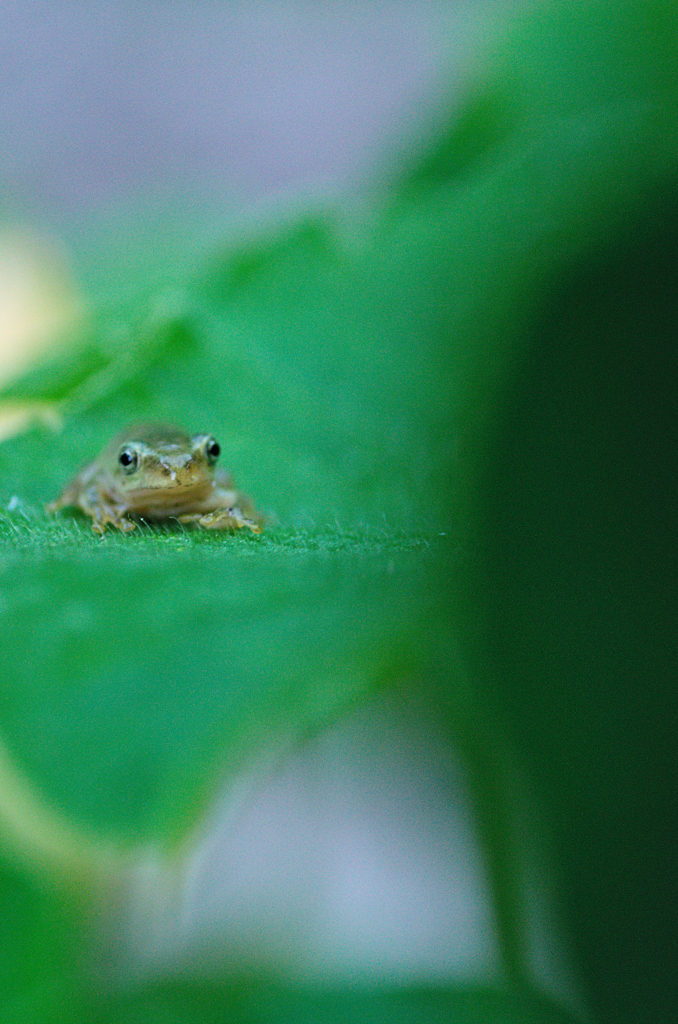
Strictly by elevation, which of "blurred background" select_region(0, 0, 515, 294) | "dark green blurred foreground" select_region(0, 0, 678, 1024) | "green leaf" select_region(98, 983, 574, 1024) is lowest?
"green leaf" select_region(98, 983, 574, 1024)

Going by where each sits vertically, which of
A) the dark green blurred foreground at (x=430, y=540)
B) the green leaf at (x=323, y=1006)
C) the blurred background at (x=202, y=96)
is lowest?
the green leaf at (x=323, y=1006)

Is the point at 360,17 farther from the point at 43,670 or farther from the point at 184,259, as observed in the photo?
the point at 43,670

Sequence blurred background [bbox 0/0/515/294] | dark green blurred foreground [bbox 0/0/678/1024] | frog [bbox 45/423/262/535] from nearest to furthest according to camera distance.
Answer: dark green blurred foreground [bbox 0/0/678/1024] → frog [bbox 45/423/262/535] → blurred background [bbox 0/0/515/294]

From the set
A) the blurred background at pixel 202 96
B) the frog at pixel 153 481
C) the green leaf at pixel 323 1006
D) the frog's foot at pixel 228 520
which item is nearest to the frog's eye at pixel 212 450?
the frog at pixel 153 481

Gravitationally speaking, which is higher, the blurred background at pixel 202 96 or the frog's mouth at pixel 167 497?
the blurred background at pixel 202 96

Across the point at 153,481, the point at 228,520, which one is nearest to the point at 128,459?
the point at 153,481

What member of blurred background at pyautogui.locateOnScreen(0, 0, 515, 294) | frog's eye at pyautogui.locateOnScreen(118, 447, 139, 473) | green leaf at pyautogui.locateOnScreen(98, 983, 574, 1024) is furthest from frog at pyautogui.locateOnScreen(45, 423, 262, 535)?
blurred background at pyautogui.locateOnScreen(0, 0, 515, 294)

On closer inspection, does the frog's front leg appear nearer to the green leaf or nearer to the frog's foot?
the frog's foot

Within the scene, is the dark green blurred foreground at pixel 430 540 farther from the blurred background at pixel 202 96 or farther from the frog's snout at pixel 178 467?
the blurred background at pixel 202 96

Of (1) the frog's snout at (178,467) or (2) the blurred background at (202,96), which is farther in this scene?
(2) the blurred background at (202,96)
